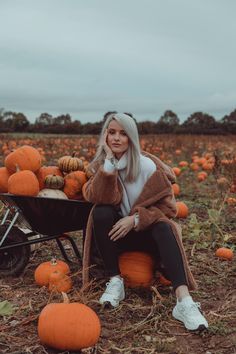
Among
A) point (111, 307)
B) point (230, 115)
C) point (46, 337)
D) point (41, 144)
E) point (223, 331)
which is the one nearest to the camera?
point (46, 337)

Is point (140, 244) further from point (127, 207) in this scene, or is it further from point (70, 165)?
point (70, 165)

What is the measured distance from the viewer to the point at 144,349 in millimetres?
2586

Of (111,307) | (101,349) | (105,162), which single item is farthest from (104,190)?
(101,349)

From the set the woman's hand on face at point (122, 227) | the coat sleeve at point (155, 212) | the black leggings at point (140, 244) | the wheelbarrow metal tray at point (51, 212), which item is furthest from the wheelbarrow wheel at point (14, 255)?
the coat sleeve at point (155, 212)

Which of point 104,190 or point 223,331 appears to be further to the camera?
point 104,190

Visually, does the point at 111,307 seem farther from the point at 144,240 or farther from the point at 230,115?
the point at 230,115

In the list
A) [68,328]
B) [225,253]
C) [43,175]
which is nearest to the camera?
[68,328]

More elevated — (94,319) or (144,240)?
(144,240)

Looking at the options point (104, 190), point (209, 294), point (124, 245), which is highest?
point (104, 190)

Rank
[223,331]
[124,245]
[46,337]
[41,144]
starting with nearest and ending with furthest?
[46,337], [223,331], [124,245], [41,144]

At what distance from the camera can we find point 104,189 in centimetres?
316

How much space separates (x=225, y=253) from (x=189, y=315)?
1.51 m

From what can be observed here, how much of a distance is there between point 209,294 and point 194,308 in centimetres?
64

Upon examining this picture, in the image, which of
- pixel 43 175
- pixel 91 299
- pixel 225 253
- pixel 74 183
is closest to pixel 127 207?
pixel 74 183
